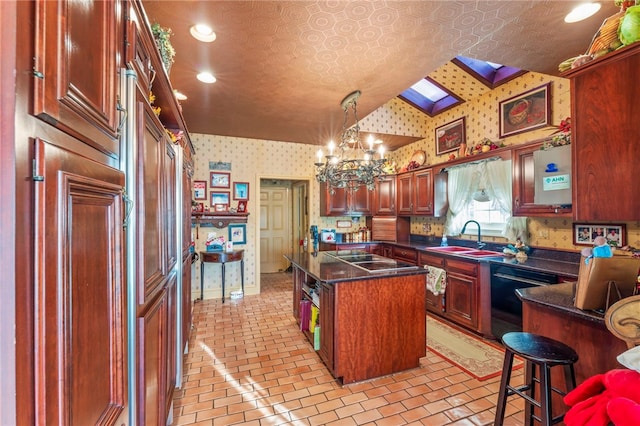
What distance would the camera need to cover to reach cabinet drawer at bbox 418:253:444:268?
3.64m

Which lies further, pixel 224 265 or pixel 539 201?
pixel 224 265

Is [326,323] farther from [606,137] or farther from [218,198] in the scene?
[218,198]

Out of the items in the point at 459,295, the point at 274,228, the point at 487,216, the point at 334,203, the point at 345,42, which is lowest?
the point at 459,295

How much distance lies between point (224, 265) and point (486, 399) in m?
3.80

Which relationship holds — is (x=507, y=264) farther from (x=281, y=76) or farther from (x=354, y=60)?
(x=281, y=76)

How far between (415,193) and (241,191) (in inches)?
115

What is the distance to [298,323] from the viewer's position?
3.46m

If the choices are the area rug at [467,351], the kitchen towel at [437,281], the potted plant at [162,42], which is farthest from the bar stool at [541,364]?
the potted plant at [162,42]

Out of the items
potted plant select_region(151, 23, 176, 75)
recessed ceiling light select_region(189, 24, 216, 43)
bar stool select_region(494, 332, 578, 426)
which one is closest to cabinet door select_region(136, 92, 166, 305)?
potted plant select_region(151, 23, 176, 75)

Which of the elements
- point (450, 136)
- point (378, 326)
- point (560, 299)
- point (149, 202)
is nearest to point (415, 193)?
point (450, 136)

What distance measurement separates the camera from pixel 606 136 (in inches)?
56.5

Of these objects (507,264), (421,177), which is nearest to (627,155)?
(507,264)

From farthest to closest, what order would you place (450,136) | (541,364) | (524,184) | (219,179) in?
(219,179)
(450,136)
(524,184)
(541,364)

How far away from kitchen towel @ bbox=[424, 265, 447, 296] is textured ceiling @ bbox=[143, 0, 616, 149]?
2215 millimetres
